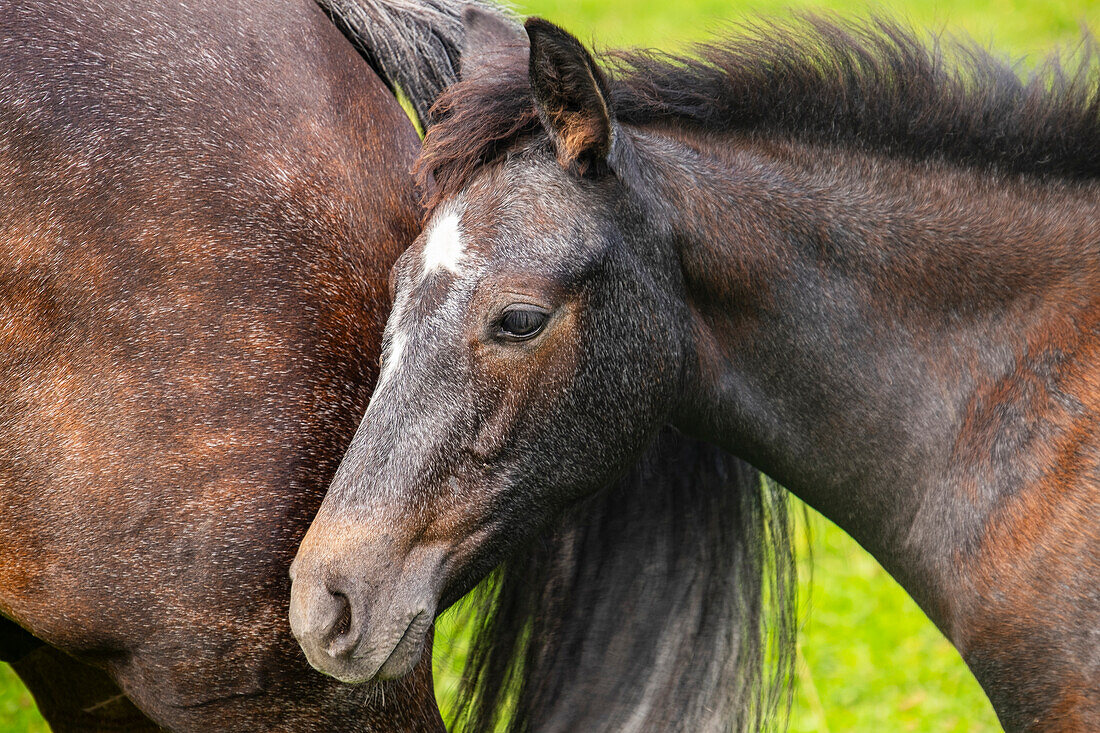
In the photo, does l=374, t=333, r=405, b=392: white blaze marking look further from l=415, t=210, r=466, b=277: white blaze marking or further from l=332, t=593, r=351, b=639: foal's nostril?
l=332, t=593, r=351, b=639: foal's nostril

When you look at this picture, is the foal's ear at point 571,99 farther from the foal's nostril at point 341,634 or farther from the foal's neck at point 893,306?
the foal's nostril at point 341,634

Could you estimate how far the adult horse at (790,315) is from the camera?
2471mm

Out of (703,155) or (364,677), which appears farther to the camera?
(703,155)

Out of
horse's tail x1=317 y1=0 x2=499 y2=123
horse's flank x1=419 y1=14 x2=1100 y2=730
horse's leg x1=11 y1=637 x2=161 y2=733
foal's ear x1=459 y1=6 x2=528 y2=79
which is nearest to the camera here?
horse's flank x1=419 y1=14 x2=1100 y2=730

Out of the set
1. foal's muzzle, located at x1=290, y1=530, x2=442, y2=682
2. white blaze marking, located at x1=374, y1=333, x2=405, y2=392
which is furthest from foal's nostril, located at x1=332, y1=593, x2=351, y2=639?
white blaze marking, located at x1=374, y1=333, x2=405, y2=392

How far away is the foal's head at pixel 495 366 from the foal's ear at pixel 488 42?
199mm

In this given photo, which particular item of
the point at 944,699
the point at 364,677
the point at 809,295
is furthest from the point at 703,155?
the point at 944,699

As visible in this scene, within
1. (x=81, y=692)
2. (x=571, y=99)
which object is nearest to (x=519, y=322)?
(x=571, y=99)

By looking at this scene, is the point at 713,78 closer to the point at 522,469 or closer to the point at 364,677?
the point at 522,469

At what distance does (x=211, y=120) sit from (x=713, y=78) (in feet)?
4.37

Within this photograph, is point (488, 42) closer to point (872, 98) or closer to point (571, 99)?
point (571, 99)

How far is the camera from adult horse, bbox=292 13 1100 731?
8.11 ft

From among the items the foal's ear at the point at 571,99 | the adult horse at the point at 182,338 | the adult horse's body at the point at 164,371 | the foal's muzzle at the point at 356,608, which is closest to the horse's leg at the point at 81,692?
the adult horse at the point at 182,338

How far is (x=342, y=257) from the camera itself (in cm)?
272
